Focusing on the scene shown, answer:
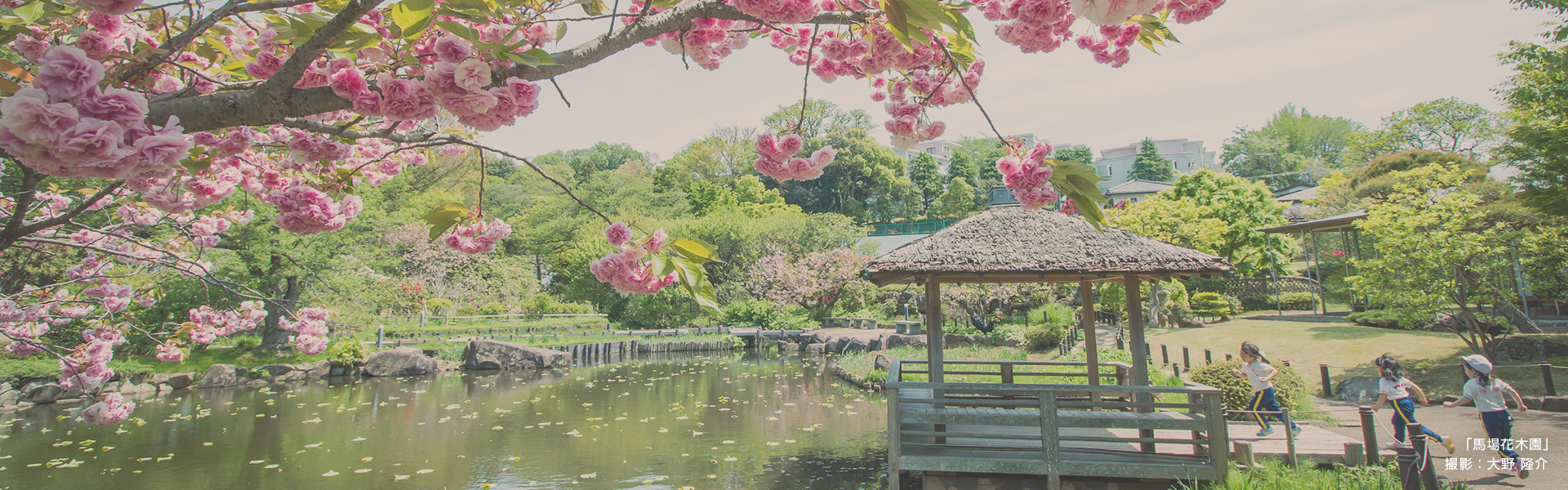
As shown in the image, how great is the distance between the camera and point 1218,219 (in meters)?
21.4

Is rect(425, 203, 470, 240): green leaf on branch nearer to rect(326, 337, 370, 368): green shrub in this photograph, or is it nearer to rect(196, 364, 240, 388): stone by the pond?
rect(196, 364, 240, 388): stone by the pond

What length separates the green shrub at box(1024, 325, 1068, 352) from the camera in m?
16.3

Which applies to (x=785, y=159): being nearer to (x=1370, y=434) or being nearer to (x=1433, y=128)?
(x=1370, y=434)

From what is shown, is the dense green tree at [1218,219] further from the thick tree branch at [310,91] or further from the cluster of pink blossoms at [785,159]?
the thick tree branch at [310,91]

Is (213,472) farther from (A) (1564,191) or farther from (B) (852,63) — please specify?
(A) (1564,191)

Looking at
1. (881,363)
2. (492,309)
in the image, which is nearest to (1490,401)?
(881,363)

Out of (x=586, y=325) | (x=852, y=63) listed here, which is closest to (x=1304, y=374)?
(x=852, y=63)

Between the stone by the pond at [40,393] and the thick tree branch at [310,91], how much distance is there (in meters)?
15.9

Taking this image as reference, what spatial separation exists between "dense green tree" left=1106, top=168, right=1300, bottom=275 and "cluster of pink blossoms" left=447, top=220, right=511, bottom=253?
19.2 metres

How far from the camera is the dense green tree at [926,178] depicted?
45219mm

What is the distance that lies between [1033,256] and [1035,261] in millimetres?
112

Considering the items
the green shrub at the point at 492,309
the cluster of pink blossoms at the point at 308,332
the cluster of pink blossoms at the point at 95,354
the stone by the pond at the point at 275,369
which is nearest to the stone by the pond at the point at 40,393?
the stone by the pond at the point at 275,369

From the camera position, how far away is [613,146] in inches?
2100

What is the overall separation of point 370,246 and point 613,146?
36.4m
